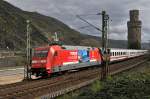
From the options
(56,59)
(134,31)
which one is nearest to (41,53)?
(56,59)

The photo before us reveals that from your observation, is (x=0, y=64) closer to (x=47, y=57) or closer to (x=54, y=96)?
(x=47, y=57)

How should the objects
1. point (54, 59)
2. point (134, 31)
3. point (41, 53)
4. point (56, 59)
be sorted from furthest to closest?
point (134, 31)
point (56, 59)
point (54, 59)
point (41, 53)

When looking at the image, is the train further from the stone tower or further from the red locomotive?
the stone tower

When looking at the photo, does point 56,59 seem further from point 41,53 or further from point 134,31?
point 134,31

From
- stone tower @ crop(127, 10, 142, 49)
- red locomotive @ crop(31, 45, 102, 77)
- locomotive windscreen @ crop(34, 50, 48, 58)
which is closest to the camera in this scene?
red locomotive @ crop(31, 45, 102, 77)

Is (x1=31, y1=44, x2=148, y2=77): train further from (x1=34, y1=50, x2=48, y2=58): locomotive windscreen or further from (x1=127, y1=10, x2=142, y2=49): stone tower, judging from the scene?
(x1=127, y1=10, x2=142, y2=49): stone tower

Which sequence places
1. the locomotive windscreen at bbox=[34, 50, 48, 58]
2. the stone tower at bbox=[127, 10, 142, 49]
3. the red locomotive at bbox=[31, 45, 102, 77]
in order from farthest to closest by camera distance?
the stone tower at bbox=[127, 10, 142, 49], the locomotive windscreen at bbox=[34, 50, 48, 58], the red locomotive at bbox=[31, 45, 102, 77]

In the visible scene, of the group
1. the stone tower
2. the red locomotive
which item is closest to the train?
the red locomotive

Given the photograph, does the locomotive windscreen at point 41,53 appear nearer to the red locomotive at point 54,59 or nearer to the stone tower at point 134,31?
the red locomotive at point 54,59

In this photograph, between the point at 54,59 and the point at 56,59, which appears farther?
the point at 56,59

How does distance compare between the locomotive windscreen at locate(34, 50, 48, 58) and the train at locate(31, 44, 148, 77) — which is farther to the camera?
the locomotive windscreen at locate(34, 50, 48, 58)

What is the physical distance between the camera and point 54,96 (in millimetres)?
19844

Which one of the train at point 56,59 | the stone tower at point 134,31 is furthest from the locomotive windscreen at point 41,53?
the stone tower at point 134,31

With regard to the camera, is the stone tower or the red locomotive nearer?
the red locomotive
